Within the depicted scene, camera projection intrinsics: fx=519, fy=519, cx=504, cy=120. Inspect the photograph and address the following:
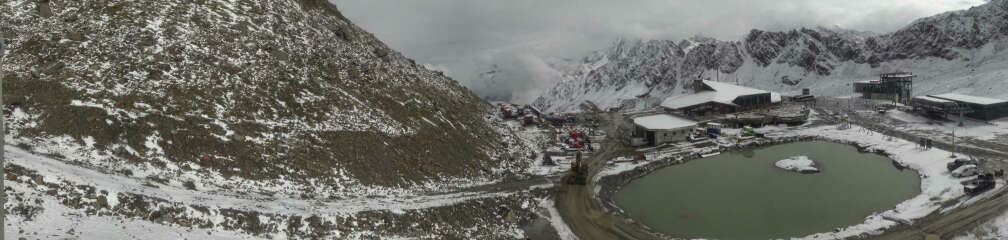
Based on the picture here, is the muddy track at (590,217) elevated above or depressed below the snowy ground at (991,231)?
below

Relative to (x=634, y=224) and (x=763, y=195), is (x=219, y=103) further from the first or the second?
(x=763, y=195)

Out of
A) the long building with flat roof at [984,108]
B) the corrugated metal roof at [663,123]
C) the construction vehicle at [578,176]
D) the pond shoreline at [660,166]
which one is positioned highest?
the long building with flat roof at [984,108]

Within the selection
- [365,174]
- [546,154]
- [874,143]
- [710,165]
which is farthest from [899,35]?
[365,174]

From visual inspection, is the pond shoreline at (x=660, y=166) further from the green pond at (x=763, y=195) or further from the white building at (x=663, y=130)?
the white building at (x=663, y=130)

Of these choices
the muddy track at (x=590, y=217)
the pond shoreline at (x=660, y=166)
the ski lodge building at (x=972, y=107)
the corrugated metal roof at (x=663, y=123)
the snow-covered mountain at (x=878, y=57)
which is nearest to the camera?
the muddy track at (x=590, y=217)

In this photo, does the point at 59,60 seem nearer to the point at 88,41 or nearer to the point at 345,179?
the point at 88,41

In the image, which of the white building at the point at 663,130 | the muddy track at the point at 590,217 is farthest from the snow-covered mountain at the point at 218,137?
the white building at the point at 663,130

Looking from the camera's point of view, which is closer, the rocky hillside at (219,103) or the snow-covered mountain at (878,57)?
the rocky hillside at (219,103)
